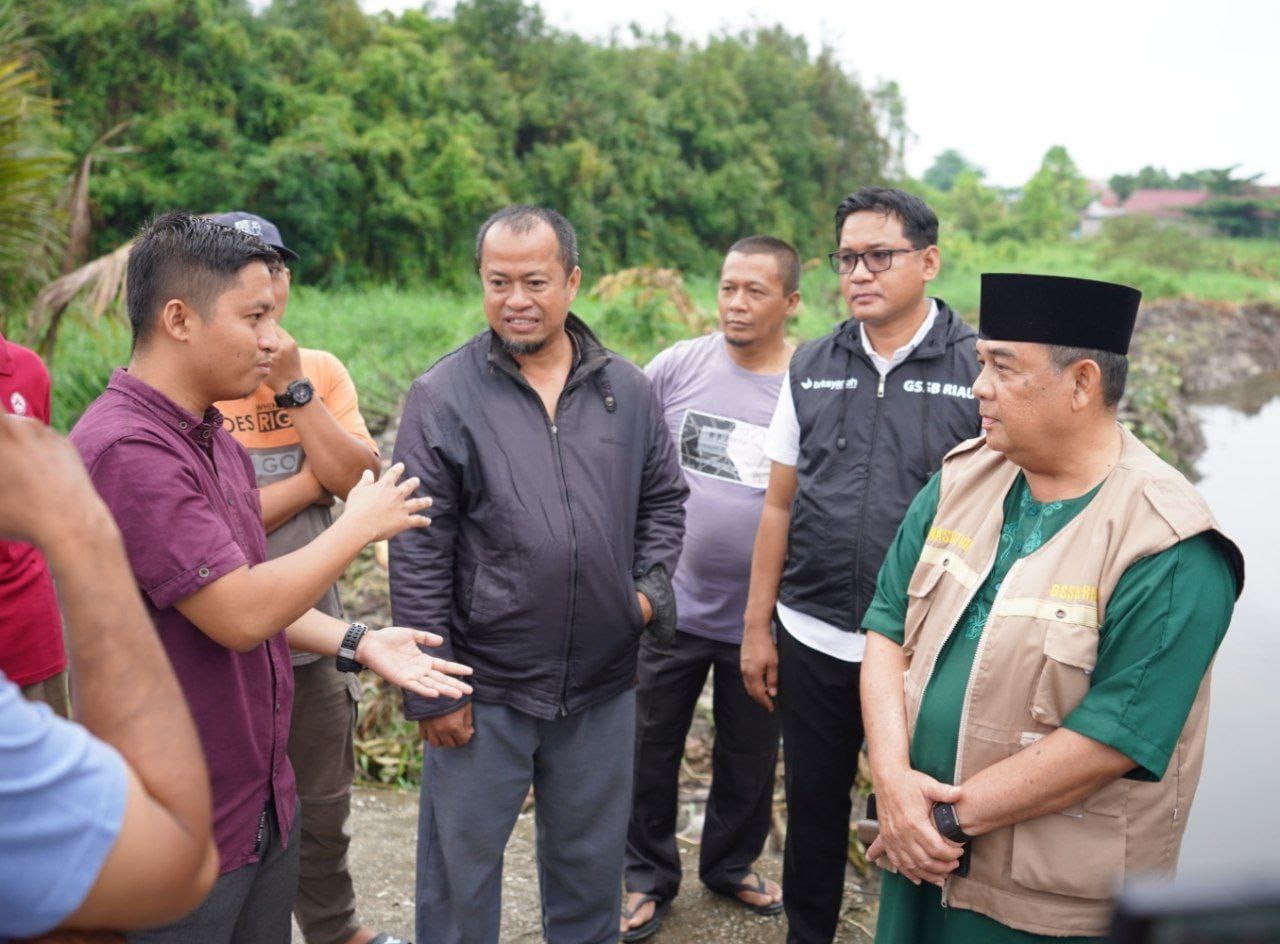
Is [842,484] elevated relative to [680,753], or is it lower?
elevated

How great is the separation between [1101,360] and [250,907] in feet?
6.93

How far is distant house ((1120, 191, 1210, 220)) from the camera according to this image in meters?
41.5

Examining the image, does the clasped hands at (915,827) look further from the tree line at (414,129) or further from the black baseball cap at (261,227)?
the tree line at (414,129)

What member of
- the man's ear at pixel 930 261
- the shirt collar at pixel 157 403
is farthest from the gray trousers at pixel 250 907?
the man's ear at pixel 930 261

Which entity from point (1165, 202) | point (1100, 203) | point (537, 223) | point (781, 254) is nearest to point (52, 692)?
point (537, 223)

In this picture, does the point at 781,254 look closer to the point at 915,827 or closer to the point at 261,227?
the point at 261,227

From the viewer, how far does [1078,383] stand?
7.31ft

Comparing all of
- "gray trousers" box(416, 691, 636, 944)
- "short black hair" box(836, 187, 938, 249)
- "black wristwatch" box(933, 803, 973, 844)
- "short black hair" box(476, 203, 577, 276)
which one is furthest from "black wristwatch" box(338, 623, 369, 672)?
"short black hair" box(836, 187, 938, 249)

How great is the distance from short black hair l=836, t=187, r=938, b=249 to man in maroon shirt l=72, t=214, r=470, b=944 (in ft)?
6.02

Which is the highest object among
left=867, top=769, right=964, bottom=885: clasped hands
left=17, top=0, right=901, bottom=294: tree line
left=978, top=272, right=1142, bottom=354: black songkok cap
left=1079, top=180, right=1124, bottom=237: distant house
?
left=1079, top=180, right=1124, bottom=237: distant house

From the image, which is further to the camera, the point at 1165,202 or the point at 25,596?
the point at 1165,202

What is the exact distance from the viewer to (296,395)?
291 cm

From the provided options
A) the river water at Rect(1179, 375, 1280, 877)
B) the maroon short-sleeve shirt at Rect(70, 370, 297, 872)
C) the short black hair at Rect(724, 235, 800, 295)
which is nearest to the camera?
the maroon short-sleeve shirt at Rect(70, 370, 297, 872)

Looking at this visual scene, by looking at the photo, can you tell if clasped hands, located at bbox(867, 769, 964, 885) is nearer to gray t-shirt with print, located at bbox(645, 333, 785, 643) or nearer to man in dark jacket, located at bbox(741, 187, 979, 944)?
man in dark jacket, located at bbox(741, 187, 979, 944)
